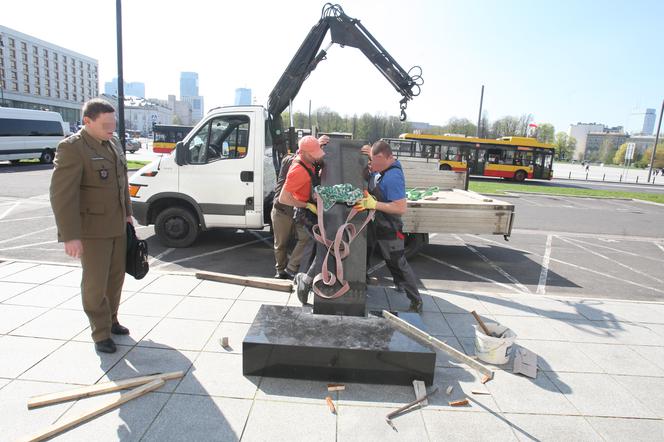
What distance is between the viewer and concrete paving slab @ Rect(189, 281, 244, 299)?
4992 mm

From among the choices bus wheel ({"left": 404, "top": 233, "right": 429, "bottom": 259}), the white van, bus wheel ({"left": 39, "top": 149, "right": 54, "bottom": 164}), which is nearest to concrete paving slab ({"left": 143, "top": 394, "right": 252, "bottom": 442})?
bus wheel ({"left": 404, "top": 233, "right": 429, "bottom": 259})

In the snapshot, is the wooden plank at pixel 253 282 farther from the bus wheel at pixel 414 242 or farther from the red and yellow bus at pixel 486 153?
the red and yellow bus at pixel 486 153

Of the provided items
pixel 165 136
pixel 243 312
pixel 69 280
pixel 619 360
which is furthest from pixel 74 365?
pixel 165 136

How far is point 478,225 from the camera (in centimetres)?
665

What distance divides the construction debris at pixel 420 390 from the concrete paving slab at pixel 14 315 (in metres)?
3.73

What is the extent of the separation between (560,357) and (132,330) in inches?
163

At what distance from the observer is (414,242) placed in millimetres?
7191

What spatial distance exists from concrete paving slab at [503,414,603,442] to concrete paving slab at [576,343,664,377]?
1.06 metres

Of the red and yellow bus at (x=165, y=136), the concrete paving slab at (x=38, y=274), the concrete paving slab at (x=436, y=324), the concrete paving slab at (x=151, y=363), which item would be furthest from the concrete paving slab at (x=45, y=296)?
the red and yellow bus at (x=165, y=136)

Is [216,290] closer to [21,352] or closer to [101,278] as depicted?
[101,278]

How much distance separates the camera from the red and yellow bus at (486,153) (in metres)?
27.8

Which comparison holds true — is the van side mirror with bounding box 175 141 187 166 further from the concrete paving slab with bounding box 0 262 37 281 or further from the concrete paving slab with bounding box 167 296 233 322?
the concrete paving slab with bounding box 167 296 233 322

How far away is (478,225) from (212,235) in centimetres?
530

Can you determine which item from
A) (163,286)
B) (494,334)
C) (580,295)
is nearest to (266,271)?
(163,286)
